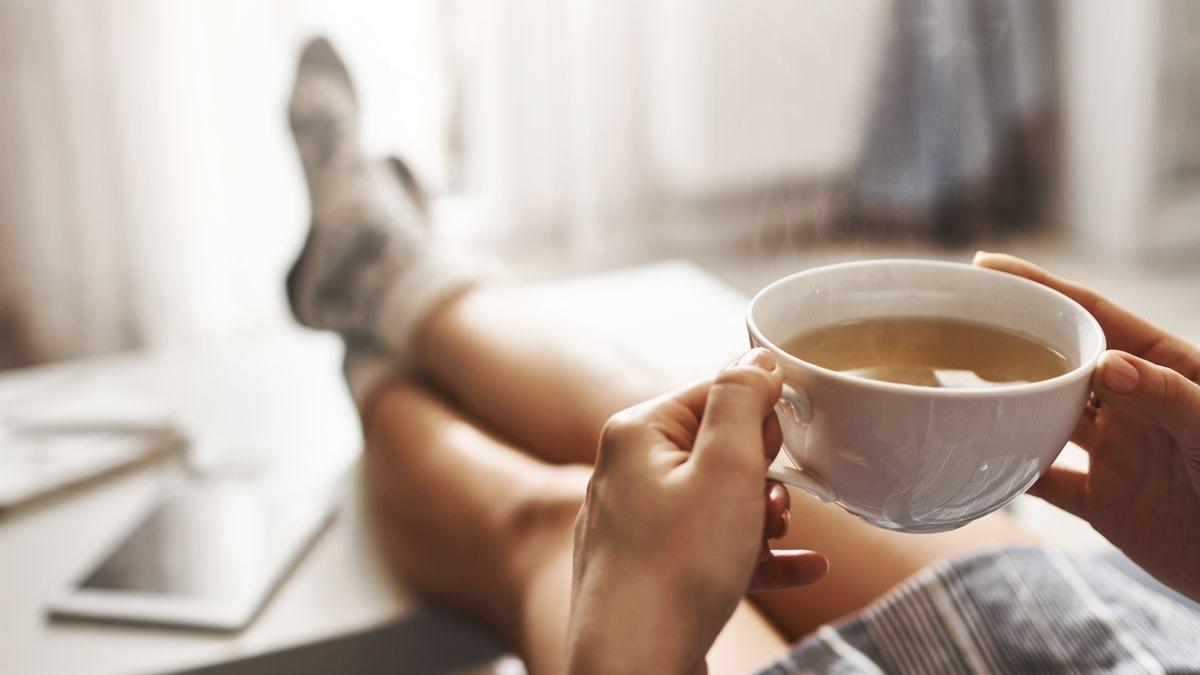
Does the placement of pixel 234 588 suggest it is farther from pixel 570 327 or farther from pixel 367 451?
pixel 570 327

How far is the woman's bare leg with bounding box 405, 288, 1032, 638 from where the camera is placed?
0.71 metres

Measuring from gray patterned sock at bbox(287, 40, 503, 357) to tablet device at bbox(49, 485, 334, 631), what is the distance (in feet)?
0.65

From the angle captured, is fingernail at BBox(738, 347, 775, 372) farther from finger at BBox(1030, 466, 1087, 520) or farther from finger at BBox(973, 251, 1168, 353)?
finger at BBox(1030, 466, 1087, 520)

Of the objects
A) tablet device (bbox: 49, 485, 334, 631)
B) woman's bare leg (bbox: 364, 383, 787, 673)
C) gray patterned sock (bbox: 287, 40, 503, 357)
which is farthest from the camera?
gray patterned sock (bbox: 287, 40, 503, 357)

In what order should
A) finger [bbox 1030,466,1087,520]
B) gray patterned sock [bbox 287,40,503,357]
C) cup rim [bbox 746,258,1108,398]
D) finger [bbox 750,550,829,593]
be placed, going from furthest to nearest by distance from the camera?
1. gray patterned sock [bbox 287,40,503,357]
2. finger [bbox 1030,466,1087,520]
3. finger [bbox 750,550,829,593]
4. cup rim [bbox 746,258,1108,398]

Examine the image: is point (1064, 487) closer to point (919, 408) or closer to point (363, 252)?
point (919, 408)

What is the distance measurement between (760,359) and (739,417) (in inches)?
1.0

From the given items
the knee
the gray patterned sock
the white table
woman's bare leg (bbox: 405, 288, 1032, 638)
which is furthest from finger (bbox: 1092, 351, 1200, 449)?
the gray patterned sock

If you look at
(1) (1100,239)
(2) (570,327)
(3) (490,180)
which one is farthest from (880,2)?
(2) (570,327)

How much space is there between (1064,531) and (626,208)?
1.54m

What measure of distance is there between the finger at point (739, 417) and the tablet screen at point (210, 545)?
0.53 m

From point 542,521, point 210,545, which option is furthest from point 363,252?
point 542,521

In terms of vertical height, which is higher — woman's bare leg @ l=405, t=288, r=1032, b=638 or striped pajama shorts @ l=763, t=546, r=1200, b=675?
woman's bare leg @ l=405, t=288, r=1032, b=638

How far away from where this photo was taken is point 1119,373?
439 mm
